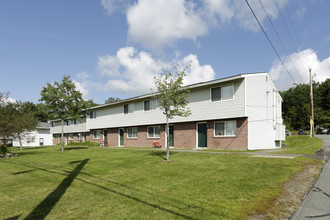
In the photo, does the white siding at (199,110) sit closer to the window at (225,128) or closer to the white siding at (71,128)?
the window at (225,128)

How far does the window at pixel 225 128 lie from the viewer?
697 inches

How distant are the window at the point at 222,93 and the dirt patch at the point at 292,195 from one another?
31.5ft

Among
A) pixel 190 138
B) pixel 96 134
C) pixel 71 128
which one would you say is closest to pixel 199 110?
pixel 190 138

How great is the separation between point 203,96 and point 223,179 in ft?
41.4

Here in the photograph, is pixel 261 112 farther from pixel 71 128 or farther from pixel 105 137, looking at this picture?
pixel 71 128

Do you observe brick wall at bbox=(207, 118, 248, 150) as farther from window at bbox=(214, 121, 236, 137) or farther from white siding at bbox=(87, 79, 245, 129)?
white siding at bbox=(87, 79, 245, 129)

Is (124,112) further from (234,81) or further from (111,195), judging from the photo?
(111,195)

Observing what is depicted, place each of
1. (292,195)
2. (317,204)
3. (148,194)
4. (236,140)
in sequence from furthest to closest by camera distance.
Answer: (236,140) < (148,194) < (292,195) < (317,204)

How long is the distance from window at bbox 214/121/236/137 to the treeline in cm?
5544

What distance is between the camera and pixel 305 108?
63.4m

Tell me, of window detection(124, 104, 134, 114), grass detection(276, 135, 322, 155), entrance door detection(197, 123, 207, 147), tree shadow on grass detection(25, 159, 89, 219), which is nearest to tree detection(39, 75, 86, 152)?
window detection(124, 104, 134, 114)

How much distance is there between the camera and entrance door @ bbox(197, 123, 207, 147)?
19548 millimetres

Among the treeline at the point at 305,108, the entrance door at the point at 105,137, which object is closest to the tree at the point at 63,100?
the entrance door at the point at 105,137

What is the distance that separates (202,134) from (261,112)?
5695 millimetres
